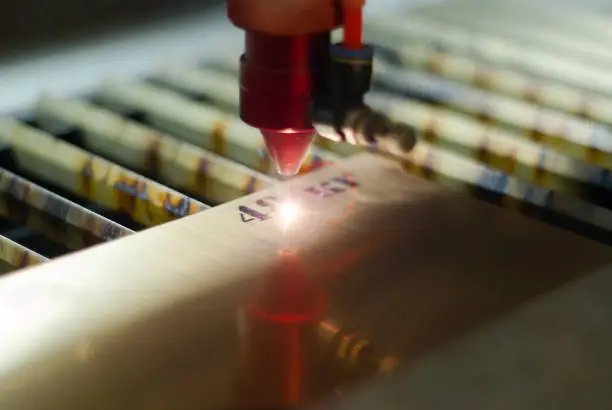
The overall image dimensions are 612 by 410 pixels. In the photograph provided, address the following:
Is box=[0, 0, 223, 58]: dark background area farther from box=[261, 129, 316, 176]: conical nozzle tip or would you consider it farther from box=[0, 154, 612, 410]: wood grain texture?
box=[261, 129, 316, 176]: conical nozzle tip

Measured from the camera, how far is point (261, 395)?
55cm

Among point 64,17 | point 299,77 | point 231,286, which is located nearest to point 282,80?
point 299,77

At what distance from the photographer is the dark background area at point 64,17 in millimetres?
1105

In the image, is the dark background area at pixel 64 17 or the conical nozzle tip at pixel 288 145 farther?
the dark background area at pixel 64 17

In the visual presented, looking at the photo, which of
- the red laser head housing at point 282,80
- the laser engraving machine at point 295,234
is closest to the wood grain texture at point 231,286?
the laser engraving machine at point 295,234

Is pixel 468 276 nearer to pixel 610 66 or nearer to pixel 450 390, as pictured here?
pixel 450 390

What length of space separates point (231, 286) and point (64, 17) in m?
0.60

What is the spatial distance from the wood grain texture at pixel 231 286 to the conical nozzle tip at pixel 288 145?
0.08 metres

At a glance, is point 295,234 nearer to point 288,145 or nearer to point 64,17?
point 288,145

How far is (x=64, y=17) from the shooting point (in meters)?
1.16

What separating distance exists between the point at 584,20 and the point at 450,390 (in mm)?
919

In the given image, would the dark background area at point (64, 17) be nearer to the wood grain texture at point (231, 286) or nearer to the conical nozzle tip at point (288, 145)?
the wood grain texture at point (231, 286)

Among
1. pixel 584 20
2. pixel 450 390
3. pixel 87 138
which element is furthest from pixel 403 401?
pixel 584 20

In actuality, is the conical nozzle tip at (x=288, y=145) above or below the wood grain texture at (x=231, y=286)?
above
